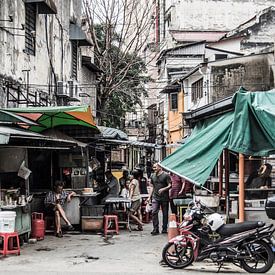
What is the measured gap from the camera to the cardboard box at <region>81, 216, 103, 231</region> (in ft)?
49.4

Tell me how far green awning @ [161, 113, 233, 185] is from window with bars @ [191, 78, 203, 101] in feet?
65.7

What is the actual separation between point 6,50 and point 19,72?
1257mm

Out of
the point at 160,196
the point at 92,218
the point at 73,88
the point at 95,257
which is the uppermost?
the point at 73,88

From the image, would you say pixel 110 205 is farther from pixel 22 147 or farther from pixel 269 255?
pixel 269 255

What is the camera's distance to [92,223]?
15062mm

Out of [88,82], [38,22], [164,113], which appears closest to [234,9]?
[164,113]

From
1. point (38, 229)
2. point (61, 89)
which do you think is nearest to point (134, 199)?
point (38, 229)

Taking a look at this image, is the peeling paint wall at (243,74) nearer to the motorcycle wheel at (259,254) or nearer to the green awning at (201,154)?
the green awning at (201,154)

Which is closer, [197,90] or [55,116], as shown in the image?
[55,116]

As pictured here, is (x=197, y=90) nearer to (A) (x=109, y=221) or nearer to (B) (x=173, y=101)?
(B) (x=173, y=101)

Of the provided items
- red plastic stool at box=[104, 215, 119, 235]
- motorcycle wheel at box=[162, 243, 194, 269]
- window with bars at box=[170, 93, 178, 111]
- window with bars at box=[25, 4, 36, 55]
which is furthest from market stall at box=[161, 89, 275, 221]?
window with bars at box=[170, 93, 178, 111]

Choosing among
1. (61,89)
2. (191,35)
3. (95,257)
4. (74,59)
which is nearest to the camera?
(95,257)

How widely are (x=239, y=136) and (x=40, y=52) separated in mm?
11575

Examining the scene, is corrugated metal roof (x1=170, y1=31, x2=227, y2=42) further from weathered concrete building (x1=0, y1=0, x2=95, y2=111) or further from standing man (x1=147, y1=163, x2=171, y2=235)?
standing man (x1=147, y1=163, x2=171, y2=235)
